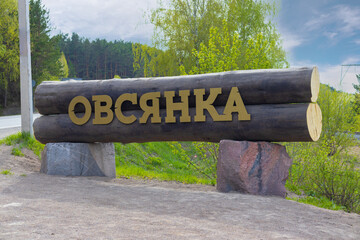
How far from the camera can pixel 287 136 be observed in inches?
215

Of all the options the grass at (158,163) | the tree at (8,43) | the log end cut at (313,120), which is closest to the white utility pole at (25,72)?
the grass at (158,163)

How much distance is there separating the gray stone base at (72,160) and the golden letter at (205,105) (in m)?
2.32

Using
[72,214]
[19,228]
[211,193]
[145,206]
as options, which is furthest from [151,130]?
[19,228]

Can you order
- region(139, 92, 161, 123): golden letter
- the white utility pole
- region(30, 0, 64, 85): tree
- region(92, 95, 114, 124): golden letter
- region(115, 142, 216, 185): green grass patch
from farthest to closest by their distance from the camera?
region(30, 0, 64, 85): tree
region(115, 142, 216, 185): green grass patch
the white utility pole
region(92, 95, 114, 124): golden letter
region(139, 92, 161, 123): golden letter

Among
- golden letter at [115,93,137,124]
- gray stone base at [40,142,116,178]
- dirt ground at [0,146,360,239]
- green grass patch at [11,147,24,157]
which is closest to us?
dirt ground at [0,146,360,239]

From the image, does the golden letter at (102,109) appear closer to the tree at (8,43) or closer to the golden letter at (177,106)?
the golden letter at (177,106)

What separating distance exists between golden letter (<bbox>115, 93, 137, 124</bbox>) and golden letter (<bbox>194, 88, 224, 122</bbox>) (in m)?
1.16

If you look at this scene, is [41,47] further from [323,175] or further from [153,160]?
[323,175]

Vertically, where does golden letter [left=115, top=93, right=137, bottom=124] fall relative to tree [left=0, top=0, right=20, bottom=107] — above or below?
below

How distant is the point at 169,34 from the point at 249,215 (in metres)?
15.2

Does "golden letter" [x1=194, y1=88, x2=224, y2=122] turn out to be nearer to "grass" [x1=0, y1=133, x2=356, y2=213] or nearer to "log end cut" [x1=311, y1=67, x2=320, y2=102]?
"log end cut" [x1=311, y1=67, x2=320, y2=102]

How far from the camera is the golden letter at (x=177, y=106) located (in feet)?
19.6

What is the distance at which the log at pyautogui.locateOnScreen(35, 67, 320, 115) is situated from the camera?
210 inches

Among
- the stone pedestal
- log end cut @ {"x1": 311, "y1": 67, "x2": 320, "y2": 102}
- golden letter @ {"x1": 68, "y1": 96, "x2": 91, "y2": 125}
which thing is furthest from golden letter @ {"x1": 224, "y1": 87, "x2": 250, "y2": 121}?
golden letter @ {"x1": 68, "y1": 96, "x2": 91, "y2": 125}
